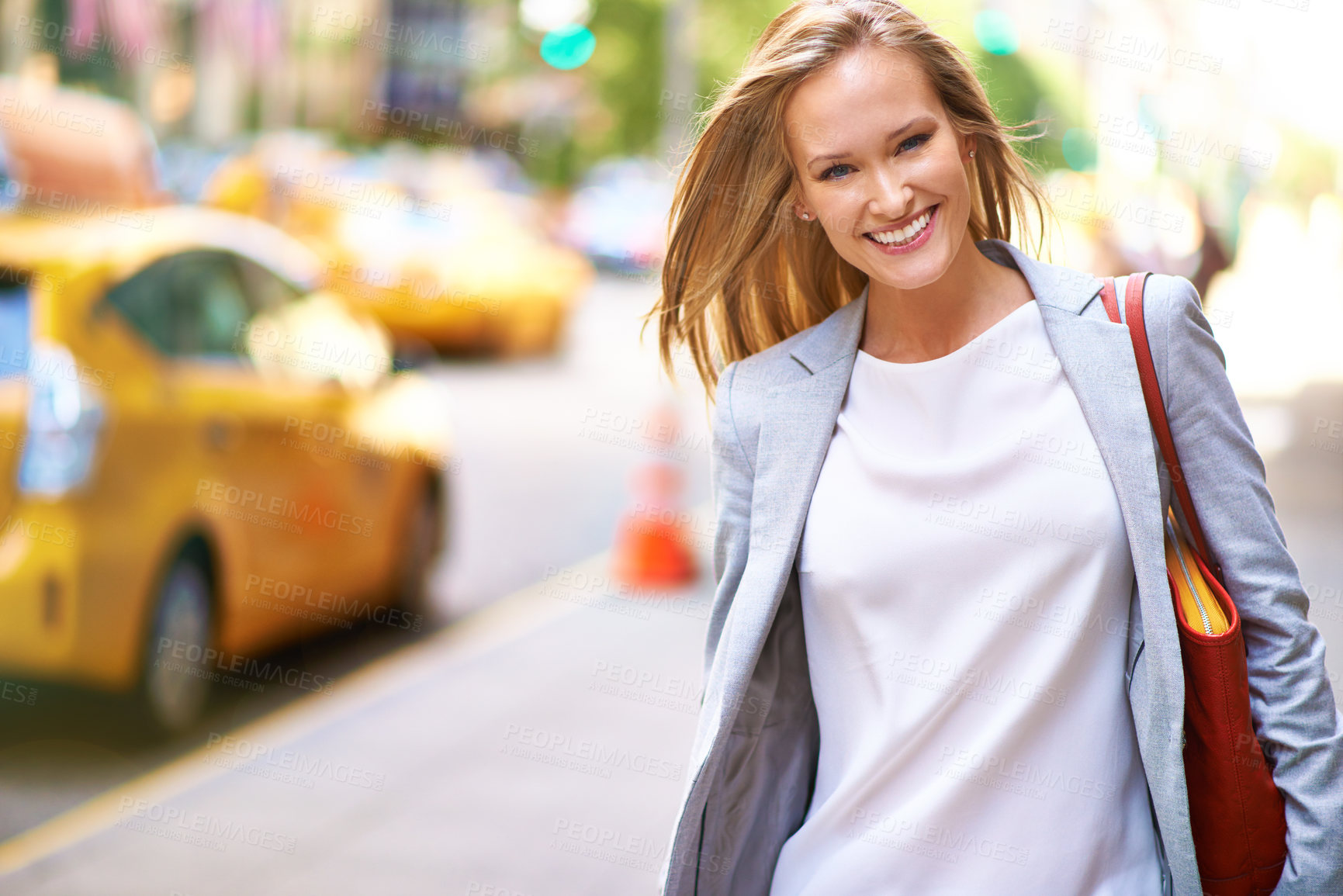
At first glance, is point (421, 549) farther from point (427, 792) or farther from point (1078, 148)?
point (1078, 148)

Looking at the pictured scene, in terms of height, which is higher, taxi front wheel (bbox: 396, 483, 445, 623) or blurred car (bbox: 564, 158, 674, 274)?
taxi front wheel (bbox: 396, 483, 445, 623)

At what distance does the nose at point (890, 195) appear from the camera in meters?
1.95

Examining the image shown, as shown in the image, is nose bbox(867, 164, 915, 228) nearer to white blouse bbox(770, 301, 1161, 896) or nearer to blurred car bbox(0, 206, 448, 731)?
white blouse bbox(770, 301, 1161, 896)

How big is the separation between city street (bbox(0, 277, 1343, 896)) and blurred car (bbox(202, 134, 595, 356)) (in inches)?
326

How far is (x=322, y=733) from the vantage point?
5.36 m

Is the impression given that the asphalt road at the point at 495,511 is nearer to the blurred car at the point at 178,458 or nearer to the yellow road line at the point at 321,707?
the yellow road line at the point at 321,707

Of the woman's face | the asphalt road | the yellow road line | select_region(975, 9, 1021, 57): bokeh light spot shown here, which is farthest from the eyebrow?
select_region(975, 9, 1021, 57): bokeh light spot

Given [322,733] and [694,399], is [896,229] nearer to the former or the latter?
[322,733]

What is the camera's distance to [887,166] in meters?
1.98

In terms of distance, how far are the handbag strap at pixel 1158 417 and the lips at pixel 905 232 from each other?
0.30 meters

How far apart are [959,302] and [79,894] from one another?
3.24 m

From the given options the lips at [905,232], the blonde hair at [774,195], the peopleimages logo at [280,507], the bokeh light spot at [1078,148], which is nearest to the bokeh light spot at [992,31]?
the bokeh light spot at [1078,148]

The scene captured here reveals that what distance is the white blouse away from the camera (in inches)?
74.7

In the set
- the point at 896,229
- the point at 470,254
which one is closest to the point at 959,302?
the point at 896,229
